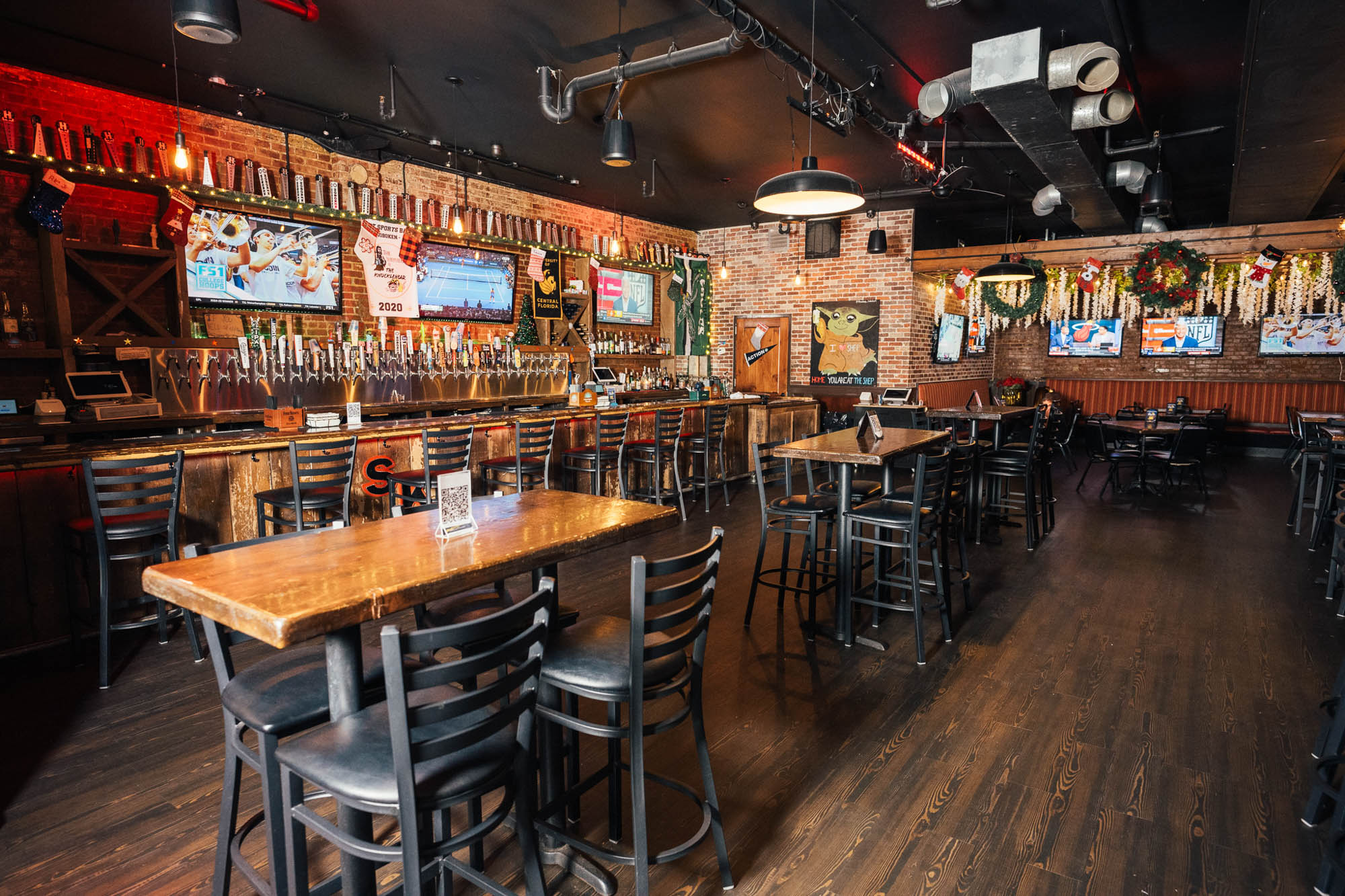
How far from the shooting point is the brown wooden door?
405 inches

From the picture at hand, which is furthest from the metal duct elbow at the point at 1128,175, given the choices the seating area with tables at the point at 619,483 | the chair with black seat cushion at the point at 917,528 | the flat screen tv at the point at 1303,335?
the flat screen tv at the point at 1303,335

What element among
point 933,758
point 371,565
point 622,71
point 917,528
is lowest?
point 933,758

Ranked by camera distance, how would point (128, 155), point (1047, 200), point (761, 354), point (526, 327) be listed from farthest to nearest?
1. point (761, 354)
2. point (526, 327)
3. point (1047, 200)
4. point (128, 155)

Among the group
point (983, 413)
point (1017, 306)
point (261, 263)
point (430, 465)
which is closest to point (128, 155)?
point (261, 263)

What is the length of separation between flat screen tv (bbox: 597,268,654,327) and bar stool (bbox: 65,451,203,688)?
6.05 metres

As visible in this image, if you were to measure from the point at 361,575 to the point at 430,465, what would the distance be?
330 centimetres

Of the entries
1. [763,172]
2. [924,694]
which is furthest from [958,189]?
[924,694]

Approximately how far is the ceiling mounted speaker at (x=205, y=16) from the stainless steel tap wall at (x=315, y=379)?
3.08 m

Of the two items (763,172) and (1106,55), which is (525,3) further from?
(763,172)

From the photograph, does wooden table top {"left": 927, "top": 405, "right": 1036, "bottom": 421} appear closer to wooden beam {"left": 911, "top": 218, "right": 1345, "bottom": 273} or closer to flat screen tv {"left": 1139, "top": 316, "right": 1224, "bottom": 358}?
wooden beam {"left": 911, "top": 218, "right": 1345, "bottom": 273}

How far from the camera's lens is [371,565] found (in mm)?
1817

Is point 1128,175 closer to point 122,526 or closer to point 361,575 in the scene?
point 361,575

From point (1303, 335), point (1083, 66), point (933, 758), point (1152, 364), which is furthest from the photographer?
point (1152, 364)

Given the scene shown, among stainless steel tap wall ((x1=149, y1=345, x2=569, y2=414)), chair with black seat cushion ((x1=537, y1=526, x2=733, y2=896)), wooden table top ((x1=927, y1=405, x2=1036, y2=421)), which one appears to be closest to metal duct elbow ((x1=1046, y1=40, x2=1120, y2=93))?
wooden table top ((x1=927, y1=405, x2=1036, y2=421))
